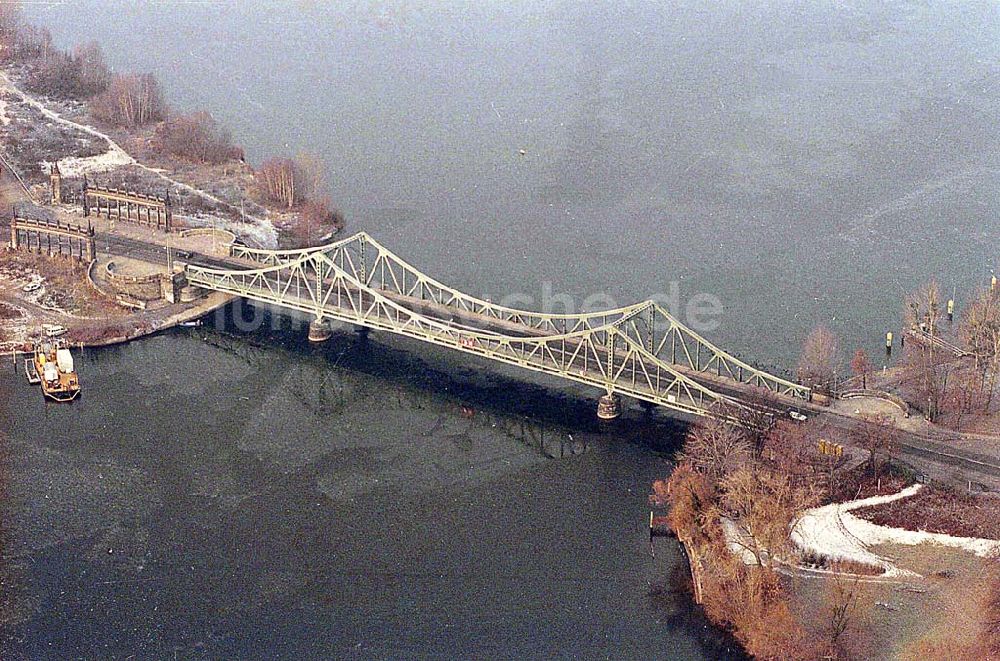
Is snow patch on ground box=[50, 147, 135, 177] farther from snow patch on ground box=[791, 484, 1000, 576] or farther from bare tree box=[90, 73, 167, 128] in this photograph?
snow patch on ground box=[791, 484, 1000, 576]

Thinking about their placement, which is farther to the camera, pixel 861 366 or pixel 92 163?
pixel 92 163

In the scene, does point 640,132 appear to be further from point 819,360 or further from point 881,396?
point 881,396

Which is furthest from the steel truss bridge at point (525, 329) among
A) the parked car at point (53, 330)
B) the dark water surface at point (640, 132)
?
the parked car at point (53, 330)

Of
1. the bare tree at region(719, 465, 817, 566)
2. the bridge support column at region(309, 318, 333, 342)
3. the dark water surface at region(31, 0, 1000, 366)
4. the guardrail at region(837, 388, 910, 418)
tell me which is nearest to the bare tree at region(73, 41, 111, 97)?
the dark water surface at region(31, 0, 1000, 366)

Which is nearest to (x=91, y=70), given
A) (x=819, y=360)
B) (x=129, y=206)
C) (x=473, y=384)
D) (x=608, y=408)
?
(x=129, y=206)

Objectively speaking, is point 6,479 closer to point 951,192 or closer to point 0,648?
point 0,648

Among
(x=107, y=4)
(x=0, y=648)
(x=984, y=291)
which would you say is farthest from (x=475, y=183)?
(x=107, y=4)
